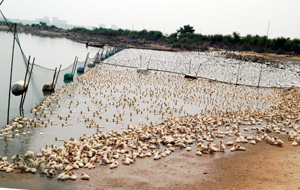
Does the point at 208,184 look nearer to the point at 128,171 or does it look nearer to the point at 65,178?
the point at 128,171

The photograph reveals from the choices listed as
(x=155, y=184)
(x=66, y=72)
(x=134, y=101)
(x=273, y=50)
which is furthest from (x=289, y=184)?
(x=273, y=50)

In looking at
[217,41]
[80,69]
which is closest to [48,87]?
[80,69]

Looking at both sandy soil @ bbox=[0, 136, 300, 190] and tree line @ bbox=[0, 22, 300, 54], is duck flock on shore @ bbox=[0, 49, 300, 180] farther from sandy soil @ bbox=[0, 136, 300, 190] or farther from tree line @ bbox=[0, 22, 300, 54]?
tree line @ bbox=[0, 22, 300, 54]

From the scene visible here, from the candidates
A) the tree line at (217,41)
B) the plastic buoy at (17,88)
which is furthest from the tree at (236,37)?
the plastic buoy at (17,88)

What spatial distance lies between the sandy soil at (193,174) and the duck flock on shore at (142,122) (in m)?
0.21

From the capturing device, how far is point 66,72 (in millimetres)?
16344

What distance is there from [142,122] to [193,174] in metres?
4.06

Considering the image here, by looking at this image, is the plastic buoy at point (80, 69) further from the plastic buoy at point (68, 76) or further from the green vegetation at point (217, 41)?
the green vegetation at point (217, 41)

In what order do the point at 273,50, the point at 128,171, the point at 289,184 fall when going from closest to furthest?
the point at 289,184, the point at 128,171, the point at 273,50

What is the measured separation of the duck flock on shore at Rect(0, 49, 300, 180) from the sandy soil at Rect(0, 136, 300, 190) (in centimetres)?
21

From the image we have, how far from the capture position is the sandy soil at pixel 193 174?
5.12 metres

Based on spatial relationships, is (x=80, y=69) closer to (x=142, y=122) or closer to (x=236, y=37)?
(x=142, y=122)

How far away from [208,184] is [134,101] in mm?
7178

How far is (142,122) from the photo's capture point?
9602 mm
